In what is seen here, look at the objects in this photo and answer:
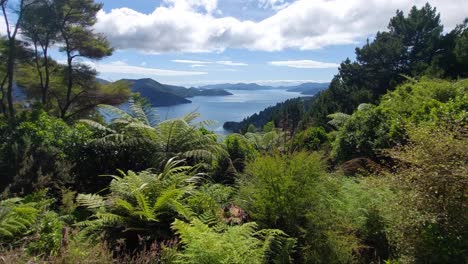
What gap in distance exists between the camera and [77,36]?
1839 cm

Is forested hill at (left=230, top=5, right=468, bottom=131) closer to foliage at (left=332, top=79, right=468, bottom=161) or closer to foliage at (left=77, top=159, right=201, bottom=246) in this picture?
foliage at (left=332, top=79, right=468, bottom=161)

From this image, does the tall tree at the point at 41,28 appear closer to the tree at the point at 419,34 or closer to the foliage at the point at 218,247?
the foliage at the point at 218,247

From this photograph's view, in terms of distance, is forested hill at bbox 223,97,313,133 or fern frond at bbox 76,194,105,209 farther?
forested hill at bbox 223,97,313,133

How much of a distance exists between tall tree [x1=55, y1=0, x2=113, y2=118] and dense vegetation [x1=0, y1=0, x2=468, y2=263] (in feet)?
41.6

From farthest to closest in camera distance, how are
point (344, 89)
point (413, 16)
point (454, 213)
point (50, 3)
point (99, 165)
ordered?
1. point (344, 89)
2. point (413, 16)
3. point (50, 3)
4. point (99, 165)
5. point (454, 213)

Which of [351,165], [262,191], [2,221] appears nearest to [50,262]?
[2,221]

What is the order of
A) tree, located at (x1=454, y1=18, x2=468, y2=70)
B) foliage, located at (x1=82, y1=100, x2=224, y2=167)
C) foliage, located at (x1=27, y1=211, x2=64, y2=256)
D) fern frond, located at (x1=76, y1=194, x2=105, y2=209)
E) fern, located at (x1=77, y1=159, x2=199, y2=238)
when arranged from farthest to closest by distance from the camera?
tree, located at (x1=454, y1=18, x2=468, y2=70) → foliage, located at (x1=82, y1=100, x2=224, y2=167) → fern frond, located at (x1=76, y1=194, x2=105, y2=209) → fern, located at (x1=77, y1=159, x2=199, y2=238) → foliage, located at (x1=27, y1=211, x2=64, y2=256)

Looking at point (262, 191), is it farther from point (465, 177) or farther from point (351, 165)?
point (351, 165)

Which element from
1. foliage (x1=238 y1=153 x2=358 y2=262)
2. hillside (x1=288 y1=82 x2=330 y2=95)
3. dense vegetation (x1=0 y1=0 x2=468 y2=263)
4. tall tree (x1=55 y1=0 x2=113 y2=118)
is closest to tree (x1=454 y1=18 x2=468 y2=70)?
dense vegetation (x1=0 y1=0 x2=468 y2=263)

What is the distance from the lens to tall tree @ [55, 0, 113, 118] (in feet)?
57.1

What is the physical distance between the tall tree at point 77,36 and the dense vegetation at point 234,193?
12681 mm

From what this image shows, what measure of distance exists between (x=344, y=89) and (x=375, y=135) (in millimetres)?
27975

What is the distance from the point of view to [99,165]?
580 cm

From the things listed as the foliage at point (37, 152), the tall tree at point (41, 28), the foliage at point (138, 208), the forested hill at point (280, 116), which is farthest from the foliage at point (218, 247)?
the tall tree at point (41, 28)
